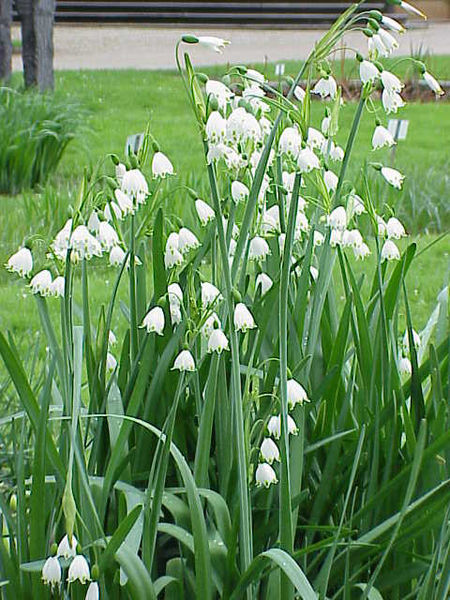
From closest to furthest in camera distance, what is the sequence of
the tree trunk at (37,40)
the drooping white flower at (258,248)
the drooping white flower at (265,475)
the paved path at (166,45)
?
the drooping white flower at (265,475) → the drooping white flower at (258,248) → the tree trunk at (37,40) → the paved path at (166,45)

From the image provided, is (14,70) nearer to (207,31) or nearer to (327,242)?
(207,31)

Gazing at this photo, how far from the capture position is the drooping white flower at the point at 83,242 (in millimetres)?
1455

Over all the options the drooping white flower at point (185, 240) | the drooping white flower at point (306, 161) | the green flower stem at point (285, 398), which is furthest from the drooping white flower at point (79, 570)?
the drooping white flower at point (306, 161)

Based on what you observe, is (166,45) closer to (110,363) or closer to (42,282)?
(110,363)

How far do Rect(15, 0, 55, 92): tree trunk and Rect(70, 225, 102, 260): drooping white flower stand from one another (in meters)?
7.02

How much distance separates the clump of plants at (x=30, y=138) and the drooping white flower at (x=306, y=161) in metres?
4.56

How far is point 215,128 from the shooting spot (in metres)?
1.32

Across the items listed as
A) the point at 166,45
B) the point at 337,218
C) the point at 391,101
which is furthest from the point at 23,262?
the point at 166,45

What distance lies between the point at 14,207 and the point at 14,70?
738 cm

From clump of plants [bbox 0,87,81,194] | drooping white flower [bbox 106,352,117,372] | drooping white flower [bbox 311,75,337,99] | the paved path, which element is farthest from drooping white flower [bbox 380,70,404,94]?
the paved path

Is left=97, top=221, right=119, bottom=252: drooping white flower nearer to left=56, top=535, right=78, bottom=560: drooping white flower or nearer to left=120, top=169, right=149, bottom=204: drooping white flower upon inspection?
left=120, top=169, right=149, bottom=204: drooping white flower

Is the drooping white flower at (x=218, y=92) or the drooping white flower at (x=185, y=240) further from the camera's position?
the drooping white flower at (x=185, y=240)

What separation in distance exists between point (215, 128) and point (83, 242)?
281 millimetres

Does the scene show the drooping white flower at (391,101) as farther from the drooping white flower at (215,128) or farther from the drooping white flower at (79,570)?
the drooping white flower at (79,570)
